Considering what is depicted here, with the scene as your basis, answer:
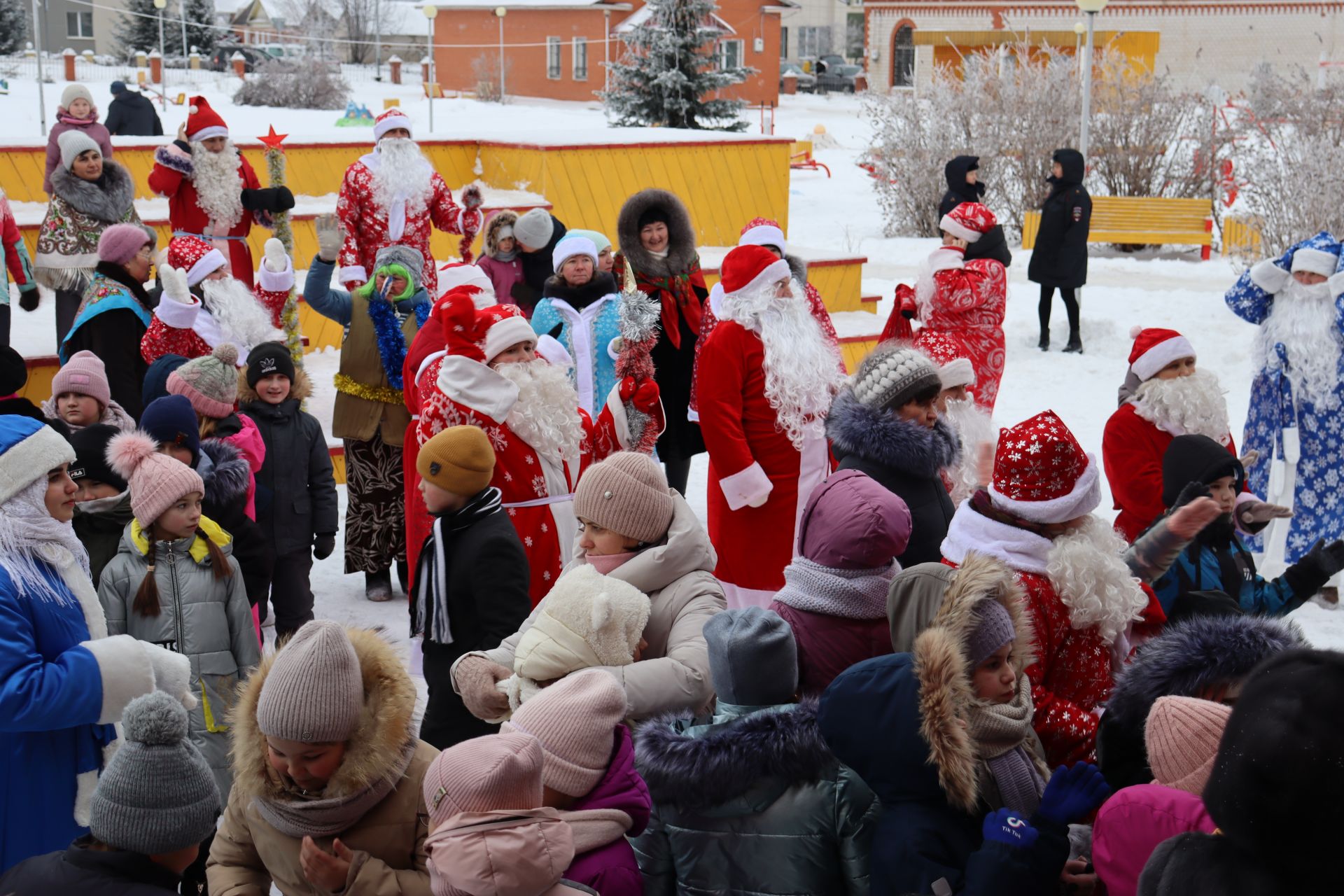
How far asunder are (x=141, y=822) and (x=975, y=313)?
5.38 meters

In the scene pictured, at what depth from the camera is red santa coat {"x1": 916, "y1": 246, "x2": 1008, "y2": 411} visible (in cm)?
682

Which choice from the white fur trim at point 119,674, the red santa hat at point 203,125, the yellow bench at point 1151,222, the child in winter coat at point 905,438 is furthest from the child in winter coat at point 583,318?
the yellow bench at point 1151,222

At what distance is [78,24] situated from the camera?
50219mm

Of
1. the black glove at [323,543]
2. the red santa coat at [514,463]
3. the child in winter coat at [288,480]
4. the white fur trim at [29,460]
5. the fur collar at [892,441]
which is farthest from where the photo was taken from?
the black glove at [323,543]

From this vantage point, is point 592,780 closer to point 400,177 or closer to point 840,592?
point 840,592

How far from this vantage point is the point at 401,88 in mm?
37406

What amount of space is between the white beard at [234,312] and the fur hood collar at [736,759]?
4.35 m

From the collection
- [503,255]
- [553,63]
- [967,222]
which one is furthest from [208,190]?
[553,63]

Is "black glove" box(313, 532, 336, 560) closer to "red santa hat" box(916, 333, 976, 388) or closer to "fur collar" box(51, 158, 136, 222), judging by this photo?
"red santa hat" box(916, 333, 976, 388)

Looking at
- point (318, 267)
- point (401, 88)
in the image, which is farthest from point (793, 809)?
point (401, 88)

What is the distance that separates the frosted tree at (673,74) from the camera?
20219 mm

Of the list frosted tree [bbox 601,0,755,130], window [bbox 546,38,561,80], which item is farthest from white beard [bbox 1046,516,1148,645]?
window [bbox 546,38,561,80]

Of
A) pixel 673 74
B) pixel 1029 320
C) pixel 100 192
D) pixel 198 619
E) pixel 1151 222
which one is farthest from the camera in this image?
pixel 673 74

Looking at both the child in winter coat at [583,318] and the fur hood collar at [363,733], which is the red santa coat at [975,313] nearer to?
the child in winter coat at [583,318]
